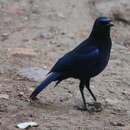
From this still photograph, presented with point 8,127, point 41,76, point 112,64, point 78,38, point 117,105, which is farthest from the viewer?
point 78,38

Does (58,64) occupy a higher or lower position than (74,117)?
higher

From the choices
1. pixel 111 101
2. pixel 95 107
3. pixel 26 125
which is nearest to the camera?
pixel 26 125

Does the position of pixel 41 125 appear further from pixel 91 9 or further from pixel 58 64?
pixel 91 9

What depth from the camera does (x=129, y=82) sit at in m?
7.27

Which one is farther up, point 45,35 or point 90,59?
point 90,59

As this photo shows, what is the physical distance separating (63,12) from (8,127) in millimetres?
4140

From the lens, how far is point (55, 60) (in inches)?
313

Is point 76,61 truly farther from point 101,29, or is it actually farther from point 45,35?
point 45,35

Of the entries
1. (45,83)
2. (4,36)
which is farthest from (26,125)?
(4,36)

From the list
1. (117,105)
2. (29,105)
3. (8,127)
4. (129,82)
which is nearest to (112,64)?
(129,82)

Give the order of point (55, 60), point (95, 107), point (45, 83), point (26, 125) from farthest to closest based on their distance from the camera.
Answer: point (55, 60), point (95, 107), point (45, 83), point (26, 125)

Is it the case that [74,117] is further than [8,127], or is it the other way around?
[74,117]

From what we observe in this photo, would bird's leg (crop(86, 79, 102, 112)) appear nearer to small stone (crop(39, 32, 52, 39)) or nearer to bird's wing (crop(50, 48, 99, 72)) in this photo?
bird's wing (crop(50, 48, 99, 72))

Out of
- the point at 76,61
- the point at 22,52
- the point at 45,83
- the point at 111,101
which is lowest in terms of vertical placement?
the point at 111,101
